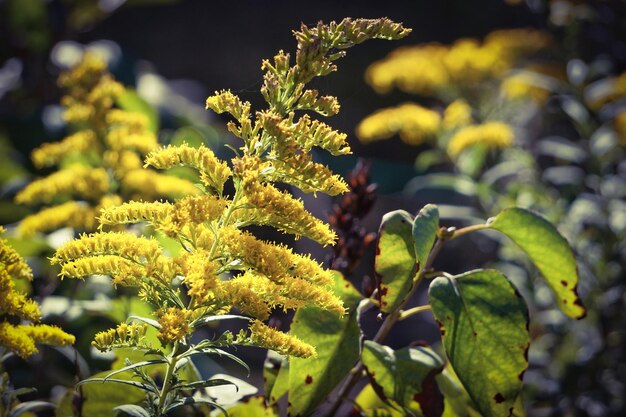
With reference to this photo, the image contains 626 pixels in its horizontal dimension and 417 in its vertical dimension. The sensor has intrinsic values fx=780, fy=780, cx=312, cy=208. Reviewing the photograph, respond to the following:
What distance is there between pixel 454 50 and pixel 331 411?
111cm

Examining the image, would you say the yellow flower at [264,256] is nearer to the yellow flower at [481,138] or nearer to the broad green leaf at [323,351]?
the broad green leaf at [323,351]

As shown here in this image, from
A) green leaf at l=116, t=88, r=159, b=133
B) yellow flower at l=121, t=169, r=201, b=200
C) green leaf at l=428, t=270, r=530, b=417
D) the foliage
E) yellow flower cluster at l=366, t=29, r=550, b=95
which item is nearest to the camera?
green leaf at l=428, t=270, r=530, b=417

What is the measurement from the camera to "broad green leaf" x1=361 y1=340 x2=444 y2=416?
1.84 ft

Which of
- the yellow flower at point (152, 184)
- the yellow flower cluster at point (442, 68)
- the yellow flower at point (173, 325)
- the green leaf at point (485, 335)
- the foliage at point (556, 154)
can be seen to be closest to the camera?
the yellow flower at point (173, 325)

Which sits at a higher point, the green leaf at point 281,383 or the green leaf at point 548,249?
the green leaf at point 548,249

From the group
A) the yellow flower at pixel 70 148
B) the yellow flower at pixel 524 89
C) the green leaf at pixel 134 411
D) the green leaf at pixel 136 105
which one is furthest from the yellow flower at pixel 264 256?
the yellow flower at pixel 524 89

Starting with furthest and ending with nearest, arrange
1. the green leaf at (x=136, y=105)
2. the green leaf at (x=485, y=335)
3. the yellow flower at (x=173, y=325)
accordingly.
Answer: the green leaf at (x=136, y=105)
the green leaf at (x=485, y=335)
the yellow flower at (x=173, y=325)

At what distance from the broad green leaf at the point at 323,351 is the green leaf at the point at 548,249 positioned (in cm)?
13

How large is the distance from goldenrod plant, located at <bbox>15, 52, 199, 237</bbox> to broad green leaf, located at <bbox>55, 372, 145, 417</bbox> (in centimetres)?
Answer: 25

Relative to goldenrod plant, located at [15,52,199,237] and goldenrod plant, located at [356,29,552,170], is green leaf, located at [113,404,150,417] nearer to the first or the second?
goldenrod plant, located at [15,52,199,237]

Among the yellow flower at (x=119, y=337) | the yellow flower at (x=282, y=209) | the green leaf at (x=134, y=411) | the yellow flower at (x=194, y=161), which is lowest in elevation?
the green leaf at (x=134, y=411)

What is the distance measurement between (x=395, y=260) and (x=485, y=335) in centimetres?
8

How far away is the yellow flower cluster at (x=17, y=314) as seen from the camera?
49 cm

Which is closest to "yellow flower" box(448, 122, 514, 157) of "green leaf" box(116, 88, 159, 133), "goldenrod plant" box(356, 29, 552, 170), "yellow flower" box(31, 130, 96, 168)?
"goldenrod plant" box(356, 29, 552, 170)
